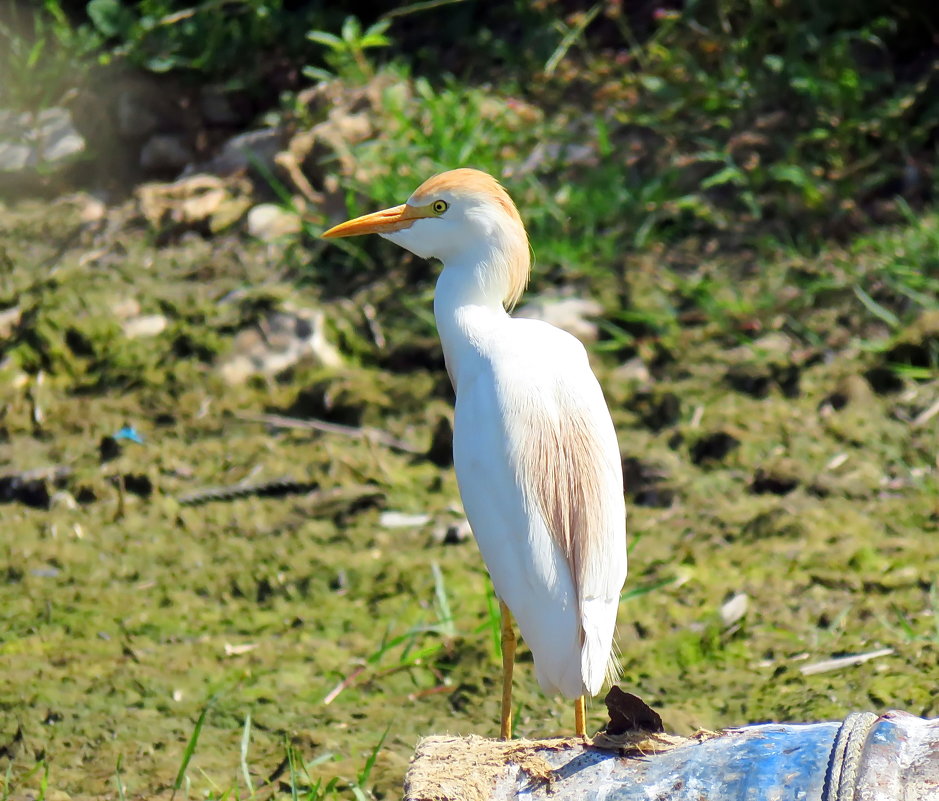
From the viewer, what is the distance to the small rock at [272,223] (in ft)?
17.5

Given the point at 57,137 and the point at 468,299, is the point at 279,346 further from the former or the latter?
the point at 57,137

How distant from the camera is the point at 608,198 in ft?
16.6

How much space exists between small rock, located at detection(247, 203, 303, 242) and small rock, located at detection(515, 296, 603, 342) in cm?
120

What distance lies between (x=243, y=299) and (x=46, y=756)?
7.85 feet

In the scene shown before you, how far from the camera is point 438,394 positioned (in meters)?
4.50

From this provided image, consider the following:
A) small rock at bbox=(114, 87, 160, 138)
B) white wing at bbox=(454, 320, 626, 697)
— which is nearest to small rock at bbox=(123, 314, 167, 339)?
small rock at bbox=(114, 87, 160, 138)

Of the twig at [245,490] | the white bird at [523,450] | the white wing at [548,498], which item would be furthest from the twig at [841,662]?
the twig at [245,490]

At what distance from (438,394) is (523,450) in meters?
2.04

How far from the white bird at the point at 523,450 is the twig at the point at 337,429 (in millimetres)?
1422

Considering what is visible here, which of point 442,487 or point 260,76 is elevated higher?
point 260,76

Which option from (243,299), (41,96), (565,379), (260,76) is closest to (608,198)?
(243,299)

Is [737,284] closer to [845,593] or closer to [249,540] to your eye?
[845,593]

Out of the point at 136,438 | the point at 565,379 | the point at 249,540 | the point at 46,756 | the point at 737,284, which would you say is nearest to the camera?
the point at 565,379

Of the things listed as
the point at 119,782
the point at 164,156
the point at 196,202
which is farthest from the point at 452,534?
the point at 164,156
